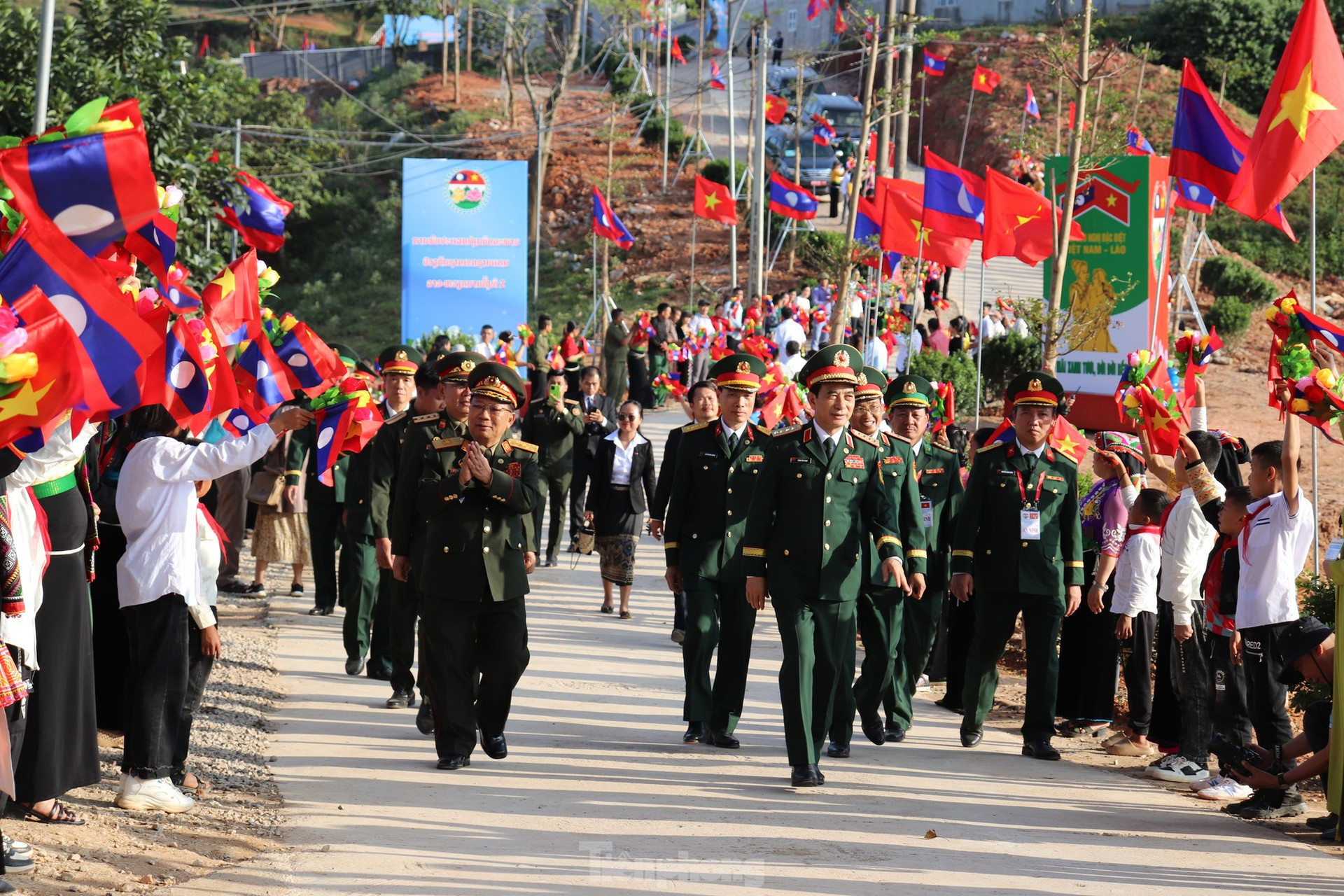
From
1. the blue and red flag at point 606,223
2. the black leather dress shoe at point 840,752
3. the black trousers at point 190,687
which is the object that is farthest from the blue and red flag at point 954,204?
the blue and red flag at point 606,223

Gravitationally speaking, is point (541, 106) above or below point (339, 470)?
above

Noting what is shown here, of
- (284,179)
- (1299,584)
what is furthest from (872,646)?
(284,179)

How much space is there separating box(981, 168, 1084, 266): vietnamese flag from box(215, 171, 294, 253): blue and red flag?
7.97 m

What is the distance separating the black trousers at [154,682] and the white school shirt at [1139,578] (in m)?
5.13

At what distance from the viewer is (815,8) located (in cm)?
4475

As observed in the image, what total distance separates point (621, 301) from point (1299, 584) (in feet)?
110

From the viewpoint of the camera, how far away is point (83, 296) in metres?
4.86

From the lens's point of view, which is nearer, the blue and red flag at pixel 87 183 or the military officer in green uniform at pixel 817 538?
the blue and red flag at pixel 87 183

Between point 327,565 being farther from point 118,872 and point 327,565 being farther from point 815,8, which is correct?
point 815,8

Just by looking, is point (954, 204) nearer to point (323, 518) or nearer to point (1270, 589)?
point (323, 518)

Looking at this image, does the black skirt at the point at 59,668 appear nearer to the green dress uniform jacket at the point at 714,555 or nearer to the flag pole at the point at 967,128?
the green dress uniform jacket at the point at 714,555

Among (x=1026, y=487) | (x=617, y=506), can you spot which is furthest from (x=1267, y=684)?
(x=617, y=506)

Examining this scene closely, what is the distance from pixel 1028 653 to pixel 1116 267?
12.4m

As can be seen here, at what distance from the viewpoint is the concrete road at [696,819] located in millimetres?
5602
